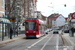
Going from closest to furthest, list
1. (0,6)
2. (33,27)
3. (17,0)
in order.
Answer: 1. (33,27)
2. (17,0)
3. (0,6)

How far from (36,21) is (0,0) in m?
9.46

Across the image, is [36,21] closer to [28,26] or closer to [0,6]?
[28,26]

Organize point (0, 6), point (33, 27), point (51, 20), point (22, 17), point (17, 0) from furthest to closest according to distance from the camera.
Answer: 1. point (51, 20)
2. point (22, 17)
3. point (0, 6)
4. point (17, 0)
5. point (33, 27)

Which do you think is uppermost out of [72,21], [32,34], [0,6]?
[0,6]

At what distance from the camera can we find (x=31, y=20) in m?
29.4

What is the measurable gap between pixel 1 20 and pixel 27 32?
7601 millimetres

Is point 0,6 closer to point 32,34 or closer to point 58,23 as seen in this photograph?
point 32,34

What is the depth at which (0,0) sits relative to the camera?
113ft

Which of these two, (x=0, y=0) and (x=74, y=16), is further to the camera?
(x=0, y=0)

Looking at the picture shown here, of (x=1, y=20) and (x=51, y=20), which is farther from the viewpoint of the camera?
(x=51, y=20)

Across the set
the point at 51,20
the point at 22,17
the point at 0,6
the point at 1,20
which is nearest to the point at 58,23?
the point at 51,20

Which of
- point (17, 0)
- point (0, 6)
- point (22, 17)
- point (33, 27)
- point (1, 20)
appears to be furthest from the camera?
point (22, 17)

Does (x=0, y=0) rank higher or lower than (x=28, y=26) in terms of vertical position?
higher

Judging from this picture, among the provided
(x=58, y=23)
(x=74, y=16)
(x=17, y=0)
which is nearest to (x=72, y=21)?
(x=74, y=16)
